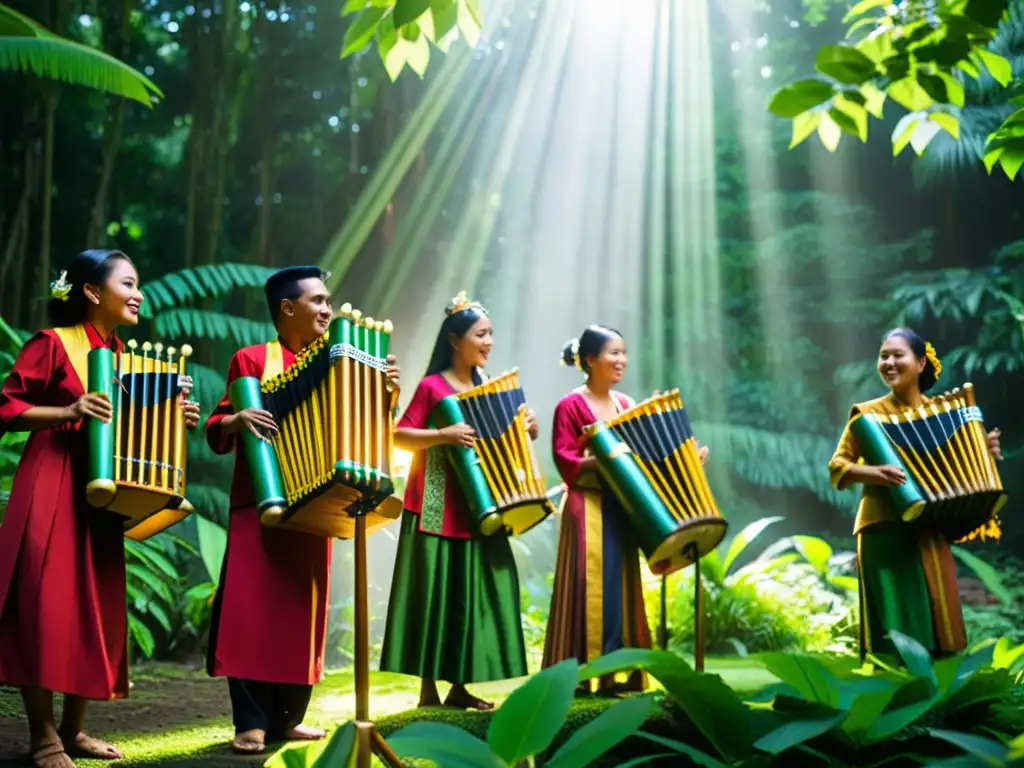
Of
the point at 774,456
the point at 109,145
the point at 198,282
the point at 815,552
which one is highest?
the point at 109,145

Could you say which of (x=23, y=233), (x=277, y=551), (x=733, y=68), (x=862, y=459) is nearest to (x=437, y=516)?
(x=277, y=551)

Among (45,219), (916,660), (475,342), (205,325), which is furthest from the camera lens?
(45,219)

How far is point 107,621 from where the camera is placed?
3.31 m

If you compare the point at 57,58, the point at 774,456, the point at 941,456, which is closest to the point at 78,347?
the point at 941,456

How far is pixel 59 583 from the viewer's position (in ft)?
10.4

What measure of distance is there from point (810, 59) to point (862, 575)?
8701mm

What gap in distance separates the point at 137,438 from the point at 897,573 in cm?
319

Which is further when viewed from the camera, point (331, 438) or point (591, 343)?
point (591, 343)

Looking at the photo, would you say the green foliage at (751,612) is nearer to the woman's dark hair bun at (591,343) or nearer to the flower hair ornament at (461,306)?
the woman's dark hair bun at (591,343)

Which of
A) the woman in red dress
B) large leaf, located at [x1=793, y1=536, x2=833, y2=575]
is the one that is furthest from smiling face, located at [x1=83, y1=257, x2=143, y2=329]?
large leaf, located at [x1=793, y1=536, x2=833, y2=575]

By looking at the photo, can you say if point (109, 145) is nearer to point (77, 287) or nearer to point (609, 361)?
point (609, 361)

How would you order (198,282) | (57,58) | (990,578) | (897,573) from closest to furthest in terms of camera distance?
(897,573), (57,58), (198,282), (990,578)

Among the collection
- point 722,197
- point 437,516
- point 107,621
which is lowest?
point 107,621

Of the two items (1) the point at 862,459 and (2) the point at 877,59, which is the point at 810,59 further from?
(2) the point at 877,59
